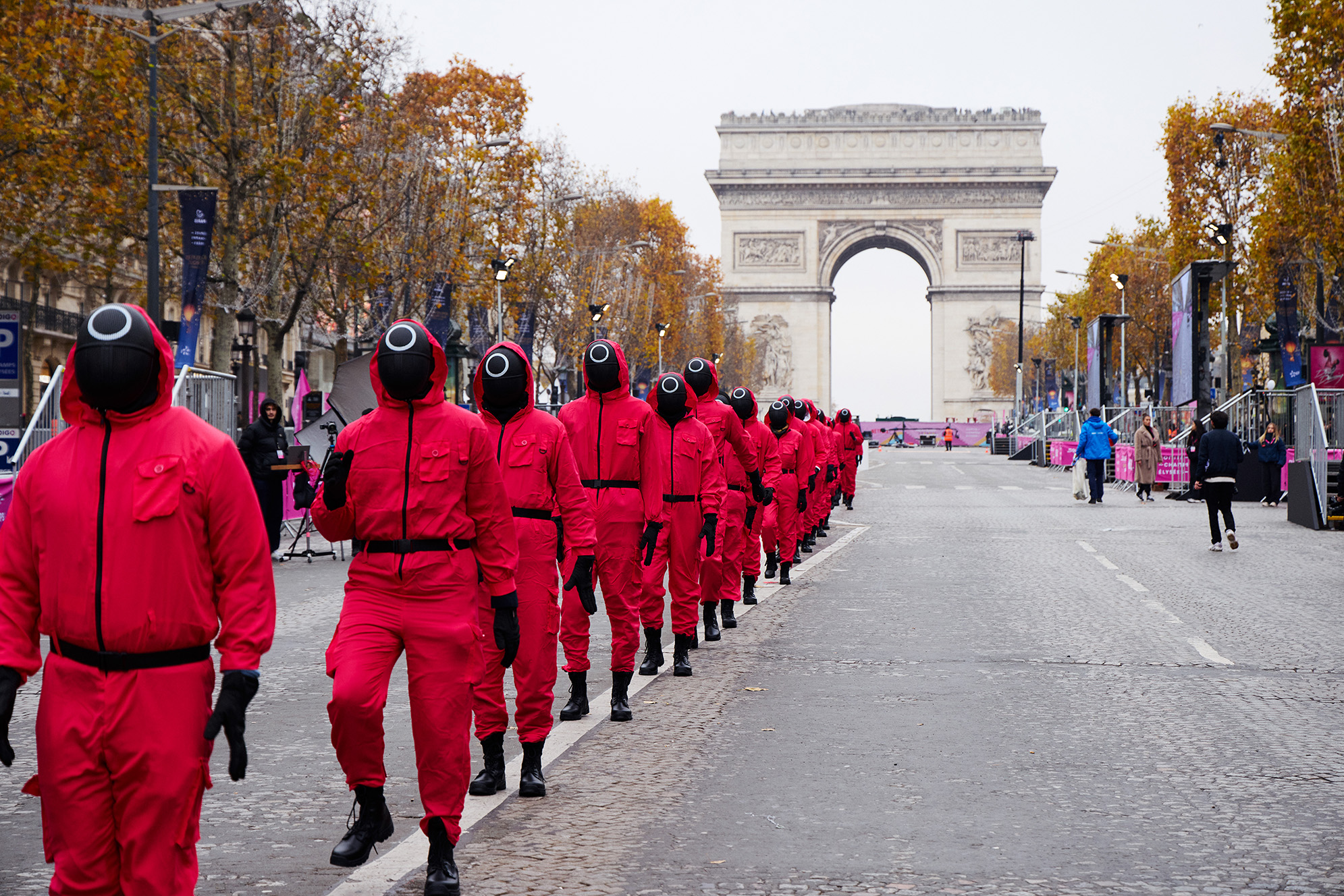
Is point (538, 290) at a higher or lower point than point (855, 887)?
higher

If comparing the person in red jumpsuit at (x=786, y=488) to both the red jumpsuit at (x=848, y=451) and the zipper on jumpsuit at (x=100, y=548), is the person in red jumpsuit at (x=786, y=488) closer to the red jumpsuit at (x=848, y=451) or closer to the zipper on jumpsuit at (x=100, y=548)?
the red jumpsuit at (x=848, y=451)

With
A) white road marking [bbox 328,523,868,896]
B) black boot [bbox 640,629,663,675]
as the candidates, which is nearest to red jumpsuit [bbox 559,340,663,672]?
white road marking [bbox 328,523,868,896]

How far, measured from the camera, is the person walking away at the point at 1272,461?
2817 centimetres

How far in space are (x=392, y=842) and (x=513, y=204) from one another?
37.5 meters

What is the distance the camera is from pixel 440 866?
4.63 meters

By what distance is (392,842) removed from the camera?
17.2 feet

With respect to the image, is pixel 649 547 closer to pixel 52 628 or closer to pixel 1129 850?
pixel 1129 850

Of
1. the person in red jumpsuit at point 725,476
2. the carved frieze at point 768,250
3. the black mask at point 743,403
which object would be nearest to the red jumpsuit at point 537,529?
the person in red jumpsuit at point 725,476

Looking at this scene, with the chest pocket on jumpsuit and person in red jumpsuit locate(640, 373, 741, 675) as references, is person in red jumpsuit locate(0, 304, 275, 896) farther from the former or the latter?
person in red jumpsuit locate(640, 373, 741, 675)

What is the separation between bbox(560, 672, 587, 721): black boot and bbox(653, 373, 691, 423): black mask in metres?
1.67

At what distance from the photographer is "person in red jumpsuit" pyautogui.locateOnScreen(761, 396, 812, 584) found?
45.3ft

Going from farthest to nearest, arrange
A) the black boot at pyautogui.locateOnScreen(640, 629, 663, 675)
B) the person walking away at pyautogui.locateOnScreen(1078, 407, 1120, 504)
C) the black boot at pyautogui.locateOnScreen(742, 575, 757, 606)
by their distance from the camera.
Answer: the person walking away at pyautogui.locateOnScreen(1078, 407, 1120, 504), the black boot at pyautogui.locateOnScreen(742, 575, 757, 606), the black boot at pyautogui.locateOnScreen(640, 629, 663, 675)

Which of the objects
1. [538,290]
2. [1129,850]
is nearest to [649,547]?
[1129,850]

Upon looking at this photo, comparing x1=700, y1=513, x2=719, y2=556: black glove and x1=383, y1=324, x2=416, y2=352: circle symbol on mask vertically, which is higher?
x1=383, y1=324, x2=416, y2=352: circle symbol on mask
